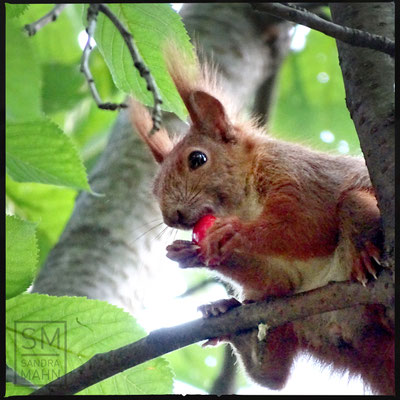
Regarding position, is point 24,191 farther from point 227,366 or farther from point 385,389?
point 385,389

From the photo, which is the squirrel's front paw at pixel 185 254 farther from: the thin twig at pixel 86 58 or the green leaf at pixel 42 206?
the green leaf at pixel 42 206

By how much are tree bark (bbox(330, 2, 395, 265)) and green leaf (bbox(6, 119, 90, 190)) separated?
68 cm

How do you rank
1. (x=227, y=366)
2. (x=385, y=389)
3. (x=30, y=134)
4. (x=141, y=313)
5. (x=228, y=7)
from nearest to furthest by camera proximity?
(x=30, y=134) → (x=385, y=389) → (x=227, y=366) → (x=141, y=313) → (x=228, y=7)

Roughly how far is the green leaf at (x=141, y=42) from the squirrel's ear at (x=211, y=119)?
629mm

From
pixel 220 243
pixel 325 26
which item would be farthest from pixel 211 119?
pixel 325 26

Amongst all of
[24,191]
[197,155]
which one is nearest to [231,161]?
[197,155]

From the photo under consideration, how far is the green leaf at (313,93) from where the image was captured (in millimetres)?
3729

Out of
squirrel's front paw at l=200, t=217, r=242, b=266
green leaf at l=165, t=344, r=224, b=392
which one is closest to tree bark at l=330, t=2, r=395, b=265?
squirrel's front paw at l=200, t=217, r=242, b=266

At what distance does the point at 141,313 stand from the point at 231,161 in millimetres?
953

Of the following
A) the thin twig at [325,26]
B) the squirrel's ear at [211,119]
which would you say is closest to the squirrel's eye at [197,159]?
the squirrel's ear at [211,119]

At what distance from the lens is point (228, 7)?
3508 millimetres

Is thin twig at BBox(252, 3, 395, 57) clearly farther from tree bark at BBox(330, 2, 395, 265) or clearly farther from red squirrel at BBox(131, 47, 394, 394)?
red squirrel at BBox(131, 47, 394, 394)

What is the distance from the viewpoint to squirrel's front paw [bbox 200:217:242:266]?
6.04ft

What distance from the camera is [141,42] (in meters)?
1.69
